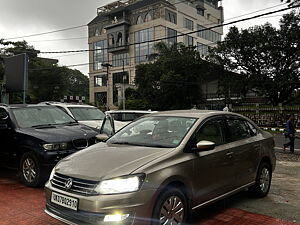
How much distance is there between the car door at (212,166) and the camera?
13.5 ft

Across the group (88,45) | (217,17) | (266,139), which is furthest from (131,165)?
(217,17)

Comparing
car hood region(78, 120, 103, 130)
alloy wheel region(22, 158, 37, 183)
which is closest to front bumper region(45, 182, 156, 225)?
alloy wheel region(22, 158, 37, 183)

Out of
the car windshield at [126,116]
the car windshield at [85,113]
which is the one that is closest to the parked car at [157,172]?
the car windshield at [85,113]

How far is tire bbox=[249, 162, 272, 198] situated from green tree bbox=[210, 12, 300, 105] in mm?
30729

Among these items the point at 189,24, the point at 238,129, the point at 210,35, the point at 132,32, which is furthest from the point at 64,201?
the point at 210,35

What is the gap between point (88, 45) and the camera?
245ft

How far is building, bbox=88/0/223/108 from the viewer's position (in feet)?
197

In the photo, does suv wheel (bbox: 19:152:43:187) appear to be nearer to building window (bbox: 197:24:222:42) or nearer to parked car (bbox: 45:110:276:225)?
parked car (bbox: 45:110:276:225)

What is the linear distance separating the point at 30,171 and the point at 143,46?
5662cm

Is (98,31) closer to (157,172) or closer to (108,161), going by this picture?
(108,161)

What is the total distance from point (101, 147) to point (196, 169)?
1.41m

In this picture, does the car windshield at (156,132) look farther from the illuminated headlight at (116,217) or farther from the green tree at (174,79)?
the green tree at (174,79)

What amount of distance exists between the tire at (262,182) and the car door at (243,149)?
22 centimetres

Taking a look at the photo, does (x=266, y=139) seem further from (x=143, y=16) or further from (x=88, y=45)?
(x=88, y=45)
